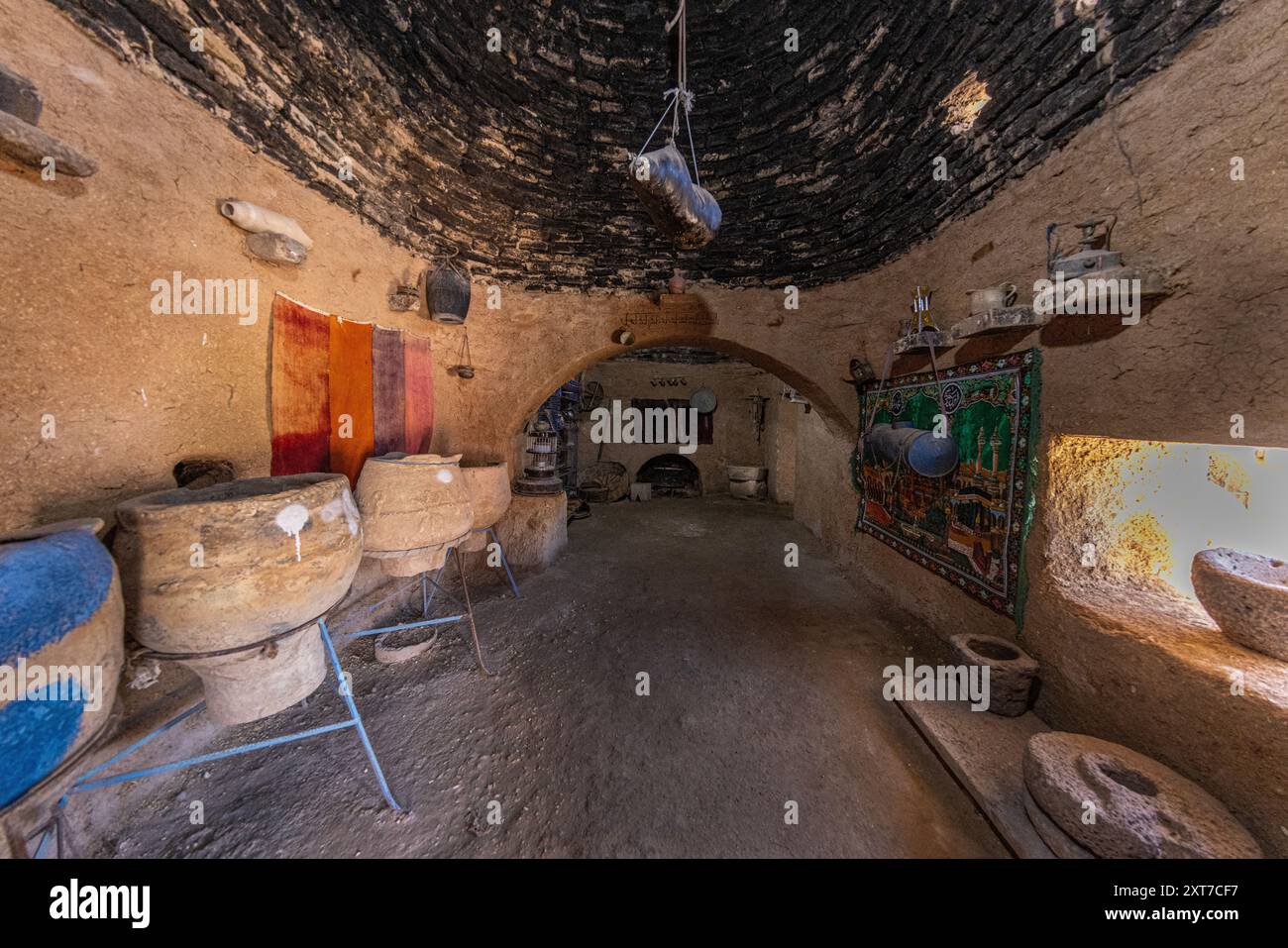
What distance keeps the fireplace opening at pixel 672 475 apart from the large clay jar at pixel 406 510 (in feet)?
23.0

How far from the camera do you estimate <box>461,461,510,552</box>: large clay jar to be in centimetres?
353

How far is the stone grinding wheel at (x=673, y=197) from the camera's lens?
2.00m

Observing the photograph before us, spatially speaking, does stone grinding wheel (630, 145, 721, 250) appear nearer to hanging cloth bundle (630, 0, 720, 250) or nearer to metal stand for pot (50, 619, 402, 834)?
hanging cloth bundle (630, 0, 720, 250)

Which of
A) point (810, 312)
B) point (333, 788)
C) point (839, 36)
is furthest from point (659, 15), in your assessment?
point (333, 788)

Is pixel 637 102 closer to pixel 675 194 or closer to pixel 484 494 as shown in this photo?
pixel 675 194

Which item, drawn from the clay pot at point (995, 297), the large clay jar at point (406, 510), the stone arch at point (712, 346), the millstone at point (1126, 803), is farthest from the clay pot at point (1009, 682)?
the large clay jar at point (406, 510)

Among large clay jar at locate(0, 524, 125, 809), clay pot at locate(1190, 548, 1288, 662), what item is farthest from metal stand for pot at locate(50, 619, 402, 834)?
clay pot at locate(1190, 548, 1288, 662)

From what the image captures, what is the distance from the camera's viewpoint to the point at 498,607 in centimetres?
380

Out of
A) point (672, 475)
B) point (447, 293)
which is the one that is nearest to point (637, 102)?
point (447, 293)

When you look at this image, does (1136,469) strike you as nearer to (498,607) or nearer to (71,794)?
(498,607)

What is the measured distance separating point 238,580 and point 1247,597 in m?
4.36

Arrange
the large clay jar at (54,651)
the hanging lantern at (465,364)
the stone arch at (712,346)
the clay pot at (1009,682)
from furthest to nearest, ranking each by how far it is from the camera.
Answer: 1. the stone arch at (712,346)
2. the hanging lantern at (465,364)
3. the clay pot at (1009,682)
4. the large clay jar at (54,651)

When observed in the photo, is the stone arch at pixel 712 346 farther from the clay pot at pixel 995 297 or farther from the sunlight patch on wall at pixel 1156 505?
the sunlight patch on wall at pixel 1156 505

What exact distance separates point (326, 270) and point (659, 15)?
3189 mm
